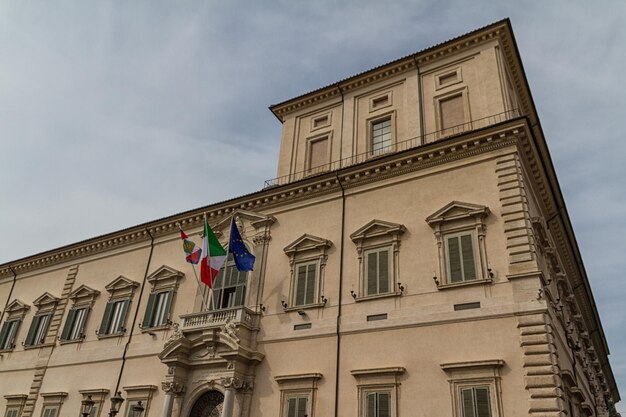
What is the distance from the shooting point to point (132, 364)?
22.1 m

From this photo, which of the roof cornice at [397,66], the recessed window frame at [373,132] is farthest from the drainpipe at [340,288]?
the roof cornice at [397,66]

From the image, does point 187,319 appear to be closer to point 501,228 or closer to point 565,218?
point 501,228

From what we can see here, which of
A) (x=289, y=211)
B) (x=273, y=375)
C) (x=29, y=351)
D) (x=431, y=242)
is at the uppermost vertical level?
(x=289, y=211)

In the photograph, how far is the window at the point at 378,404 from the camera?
51.3 ft

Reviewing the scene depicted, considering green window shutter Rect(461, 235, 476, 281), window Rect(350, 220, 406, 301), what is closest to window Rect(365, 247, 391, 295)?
window Rect(350, 220, 406, 301)

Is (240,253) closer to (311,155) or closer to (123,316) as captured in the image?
(311,155)

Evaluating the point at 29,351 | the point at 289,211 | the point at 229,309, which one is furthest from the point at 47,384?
the point at 289,211

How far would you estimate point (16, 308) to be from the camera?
29312 mm

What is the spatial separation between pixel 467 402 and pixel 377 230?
22.9 ft

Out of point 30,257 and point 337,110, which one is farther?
point 30,257

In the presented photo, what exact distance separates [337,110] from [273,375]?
13424 mm

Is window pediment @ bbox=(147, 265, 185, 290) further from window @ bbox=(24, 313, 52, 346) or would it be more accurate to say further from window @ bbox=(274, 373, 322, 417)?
window @ bbox=(274, 373, 322, 417)

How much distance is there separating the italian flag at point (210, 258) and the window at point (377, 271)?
21.6 feet

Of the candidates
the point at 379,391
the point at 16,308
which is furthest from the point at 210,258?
the point at 16,308
